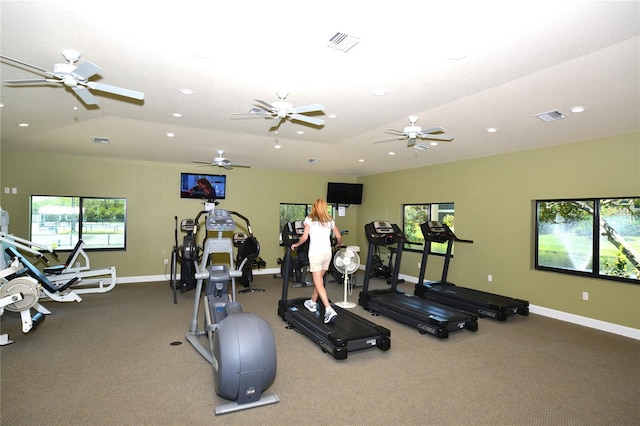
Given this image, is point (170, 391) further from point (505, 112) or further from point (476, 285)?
point (476, 285)

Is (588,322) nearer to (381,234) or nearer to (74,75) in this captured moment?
(381,234)

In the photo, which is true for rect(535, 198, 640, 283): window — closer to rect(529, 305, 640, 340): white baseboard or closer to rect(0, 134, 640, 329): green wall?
rect(0, 134, 640, 329): green wall

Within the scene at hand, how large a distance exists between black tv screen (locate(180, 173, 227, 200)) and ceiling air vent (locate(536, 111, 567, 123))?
6723 mm

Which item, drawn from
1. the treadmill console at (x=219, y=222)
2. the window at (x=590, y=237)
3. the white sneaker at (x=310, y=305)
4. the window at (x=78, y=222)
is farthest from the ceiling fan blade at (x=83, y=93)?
the window at (x=590, y=237)

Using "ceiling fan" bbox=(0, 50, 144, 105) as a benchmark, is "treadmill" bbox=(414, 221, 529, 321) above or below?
below

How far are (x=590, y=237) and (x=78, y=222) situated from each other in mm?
9501

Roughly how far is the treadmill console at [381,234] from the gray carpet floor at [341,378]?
1548mm

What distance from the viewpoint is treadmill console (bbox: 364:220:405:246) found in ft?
20.0

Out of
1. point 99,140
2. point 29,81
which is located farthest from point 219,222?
point 99,140

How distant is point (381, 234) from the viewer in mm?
6137

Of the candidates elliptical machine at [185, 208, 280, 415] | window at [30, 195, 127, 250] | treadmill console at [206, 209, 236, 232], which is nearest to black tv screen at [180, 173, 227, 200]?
window at [30, 195, 127, 250]

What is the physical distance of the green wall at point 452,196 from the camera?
5273 mm

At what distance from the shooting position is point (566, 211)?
5836mm

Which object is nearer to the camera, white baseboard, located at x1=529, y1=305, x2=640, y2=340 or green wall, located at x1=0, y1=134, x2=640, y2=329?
white baseboard, located at x1=529, y1=305, x2=640, y2=340
